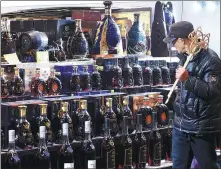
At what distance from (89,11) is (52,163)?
4.30 feet

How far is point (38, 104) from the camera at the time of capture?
4.21 m

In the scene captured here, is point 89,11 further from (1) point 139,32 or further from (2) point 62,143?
(2) point 62,143

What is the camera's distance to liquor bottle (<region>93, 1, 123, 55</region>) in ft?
15.2

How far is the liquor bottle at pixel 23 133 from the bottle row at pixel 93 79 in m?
0.20

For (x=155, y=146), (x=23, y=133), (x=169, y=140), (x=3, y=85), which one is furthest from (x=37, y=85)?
(x=169, y=140)

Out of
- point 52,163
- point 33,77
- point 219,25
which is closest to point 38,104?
point 33,77

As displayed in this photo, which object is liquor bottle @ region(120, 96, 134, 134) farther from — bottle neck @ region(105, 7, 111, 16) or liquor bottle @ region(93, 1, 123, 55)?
bottle neck @ region(105, 7, 111, 16)

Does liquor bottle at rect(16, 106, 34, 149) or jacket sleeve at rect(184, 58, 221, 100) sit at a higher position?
jacket sleeve at rect(184, 58, 221, 100)

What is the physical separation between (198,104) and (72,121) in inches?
41.0

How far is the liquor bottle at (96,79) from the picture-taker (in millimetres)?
4539

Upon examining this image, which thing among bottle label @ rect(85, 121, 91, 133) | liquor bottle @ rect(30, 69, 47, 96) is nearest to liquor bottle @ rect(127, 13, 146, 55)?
bottle label @ rect(85, 121, 91, 133)

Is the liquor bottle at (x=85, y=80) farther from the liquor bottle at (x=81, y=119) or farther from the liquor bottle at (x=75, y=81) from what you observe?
the liquor bottle at (x=81, y=119)

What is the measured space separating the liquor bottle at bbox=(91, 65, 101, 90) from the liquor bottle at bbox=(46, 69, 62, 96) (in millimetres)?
326

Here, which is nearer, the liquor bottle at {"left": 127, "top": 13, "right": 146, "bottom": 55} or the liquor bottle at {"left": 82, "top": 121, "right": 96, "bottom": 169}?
the liquor bottle at {"left": 82, "top": 121, "right": 96, "bottom": 169}
